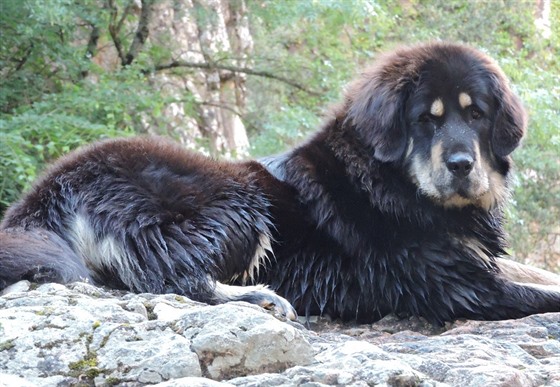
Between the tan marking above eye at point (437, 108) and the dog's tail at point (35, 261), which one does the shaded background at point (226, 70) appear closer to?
the dog's tail at point (35, 261)

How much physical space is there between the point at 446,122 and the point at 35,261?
99.6 inches

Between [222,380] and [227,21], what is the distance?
11297 mm

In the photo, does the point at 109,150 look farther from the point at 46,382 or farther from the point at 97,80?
the point at 97,80

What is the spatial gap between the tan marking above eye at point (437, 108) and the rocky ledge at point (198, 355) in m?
2.11

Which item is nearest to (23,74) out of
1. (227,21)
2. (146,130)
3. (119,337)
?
(146,130)

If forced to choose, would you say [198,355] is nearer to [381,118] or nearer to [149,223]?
[149,223]

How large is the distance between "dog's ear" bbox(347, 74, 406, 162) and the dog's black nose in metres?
0.34

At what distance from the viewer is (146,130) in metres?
10.4

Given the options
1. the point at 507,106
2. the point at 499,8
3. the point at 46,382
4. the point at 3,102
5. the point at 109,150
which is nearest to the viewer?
the point at 46,382

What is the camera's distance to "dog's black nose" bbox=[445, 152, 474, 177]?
16.3 ft

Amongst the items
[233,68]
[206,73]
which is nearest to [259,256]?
[233,68]

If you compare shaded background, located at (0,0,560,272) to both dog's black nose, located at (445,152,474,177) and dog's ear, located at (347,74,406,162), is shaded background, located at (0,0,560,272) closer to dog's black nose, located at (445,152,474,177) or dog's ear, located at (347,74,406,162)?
dog's ear, located at (347,74,406,162)

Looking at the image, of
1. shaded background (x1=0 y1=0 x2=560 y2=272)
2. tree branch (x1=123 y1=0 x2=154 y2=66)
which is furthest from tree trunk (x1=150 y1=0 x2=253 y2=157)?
tree branch (x1=123 y1=0 x2=154 y2=66)

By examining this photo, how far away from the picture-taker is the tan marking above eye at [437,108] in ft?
17.0
